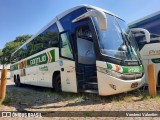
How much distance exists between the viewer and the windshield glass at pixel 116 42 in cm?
756

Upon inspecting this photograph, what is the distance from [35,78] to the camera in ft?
42.7

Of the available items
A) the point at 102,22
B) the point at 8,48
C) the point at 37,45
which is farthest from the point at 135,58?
the point at 8,48

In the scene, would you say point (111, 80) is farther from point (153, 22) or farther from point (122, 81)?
point (153, 22)

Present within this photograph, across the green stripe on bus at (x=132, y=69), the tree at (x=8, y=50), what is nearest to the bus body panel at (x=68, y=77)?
the green stripe on bus at (x=132, y=69)

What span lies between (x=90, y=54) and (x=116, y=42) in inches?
62.1

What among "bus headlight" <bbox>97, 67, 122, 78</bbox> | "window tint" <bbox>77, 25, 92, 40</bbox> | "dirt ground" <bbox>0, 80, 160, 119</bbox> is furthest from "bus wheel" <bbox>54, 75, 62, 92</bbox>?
"bus headlight" <bbox>97, 67, 122, 78</bbox>

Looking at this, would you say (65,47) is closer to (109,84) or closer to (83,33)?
(83,33)

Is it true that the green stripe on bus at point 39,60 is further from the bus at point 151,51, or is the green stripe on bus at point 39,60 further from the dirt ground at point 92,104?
the bus at point 151,51

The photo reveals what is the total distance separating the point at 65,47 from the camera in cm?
916

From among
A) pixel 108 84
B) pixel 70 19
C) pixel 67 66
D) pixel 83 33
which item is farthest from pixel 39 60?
pixel 108 84

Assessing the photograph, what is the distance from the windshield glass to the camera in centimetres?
756

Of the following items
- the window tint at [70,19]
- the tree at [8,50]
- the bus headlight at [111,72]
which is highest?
the tree at [8,50]

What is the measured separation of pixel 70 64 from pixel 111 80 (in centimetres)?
216

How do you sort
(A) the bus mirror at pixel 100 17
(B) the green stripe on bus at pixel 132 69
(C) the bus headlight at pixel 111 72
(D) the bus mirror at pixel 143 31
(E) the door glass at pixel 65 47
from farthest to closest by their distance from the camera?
(D) the bus mirror at pixel 143 31 < (E) the door glass at pixel 65 47 < (B) the green stripe on bus at pixel 132 69 < (C) the bus headlight at pixel 111 72 < (A) the bus mirror at pixel 100 17
